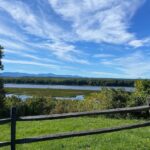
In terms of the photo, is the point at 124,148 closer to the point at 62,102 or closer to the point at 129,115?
the point at 129,115

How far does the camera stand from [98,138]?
1144 centimetres

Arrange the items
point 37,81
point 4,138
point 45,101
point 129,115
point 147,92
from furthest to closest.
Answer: point 37,81 < point 45,101 < point 147,92 < point 129,115 < point 4,138

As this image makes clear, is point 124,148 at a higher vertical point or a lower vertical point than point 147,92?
lower

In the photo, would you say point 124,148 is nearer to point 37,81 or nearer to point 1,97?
point 1,97

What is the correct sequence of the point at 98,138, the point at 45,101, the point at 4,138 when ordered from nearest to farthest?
the point at 98,138 → the point at 4,138 → the point at 45,101

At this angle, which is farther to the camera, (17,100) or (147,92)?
(17,100)

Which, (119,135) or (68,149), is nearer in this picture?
(68,149)

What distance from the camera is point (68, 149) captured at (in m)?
10.2

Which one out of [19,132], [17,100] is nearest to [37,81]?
[17,100]

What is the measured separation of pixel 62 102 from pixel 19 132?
9.32 meters

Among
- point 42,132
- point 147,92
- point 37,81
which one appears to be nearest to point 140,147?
point 42,132

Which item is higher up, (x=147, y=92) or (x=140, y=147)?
(x=147, y=92)

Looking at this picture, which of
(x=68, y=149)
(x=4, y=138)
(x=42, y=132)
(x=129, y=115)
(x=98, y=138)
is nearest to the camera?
(x=68, y=149)

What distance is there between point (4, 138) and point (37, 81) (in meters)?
95.4
